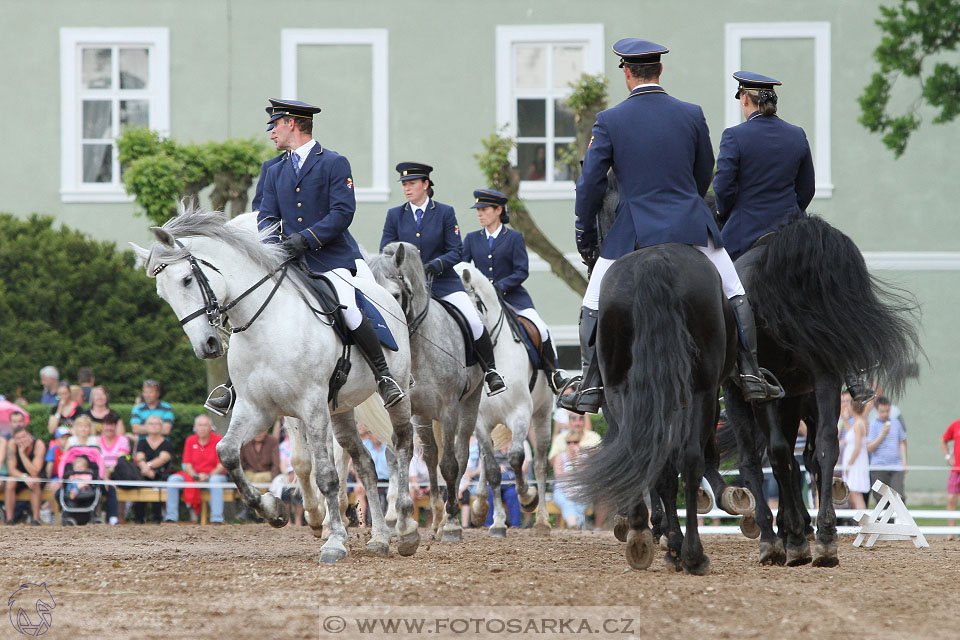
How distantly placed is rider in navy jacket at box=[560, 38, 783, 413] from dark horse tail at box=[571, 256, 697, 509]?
0.41 metres

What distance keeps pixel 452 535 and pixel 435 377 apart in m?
1.46

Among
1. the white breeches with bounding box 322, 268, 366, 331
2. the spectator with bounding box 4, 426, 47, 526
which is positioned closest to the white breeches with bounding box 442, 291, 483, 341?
the white breeches with bounding box 322, 268, 366, 331

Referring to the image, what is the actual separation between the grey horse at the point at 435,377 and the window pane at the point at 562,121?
12.4 meters

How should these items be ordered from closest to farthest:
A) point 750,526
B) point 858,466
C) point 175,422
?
point 750,526 < point 858,466 < point 175,422

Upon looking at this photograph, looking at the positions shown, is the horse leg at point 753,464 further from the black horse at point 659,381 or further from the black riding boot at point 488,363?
the black riding boot at point 488,363

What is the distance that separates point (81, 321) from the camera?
2133cm

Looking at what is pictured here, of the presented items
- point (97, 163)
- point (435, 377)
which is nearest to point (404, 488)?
point (435, 377)

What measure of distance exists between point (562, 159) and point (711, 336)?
16.5 m

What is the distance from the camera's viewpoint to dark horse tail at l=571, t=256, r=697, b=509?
6.50 meters

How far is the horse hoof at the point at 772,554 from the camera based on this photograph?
26.1ft

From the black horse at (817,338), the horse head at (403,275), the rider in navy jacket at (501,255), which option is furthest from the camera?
the rider in navy jacket at (501,255)

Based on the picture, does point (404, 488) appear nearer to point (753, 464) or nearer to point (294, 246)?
point (294, 246)

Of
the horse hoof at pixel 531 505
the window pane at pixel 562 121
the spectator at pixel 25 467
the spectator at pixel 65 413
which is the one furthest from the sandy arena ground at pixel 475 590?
the window pane at pixel 562 121

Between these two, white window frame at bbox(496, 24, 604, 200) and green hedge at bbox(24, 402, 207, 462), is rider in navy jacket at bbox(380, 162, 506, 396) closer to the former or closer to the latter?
green hedge at bbox(24, 402, 207, 462)
